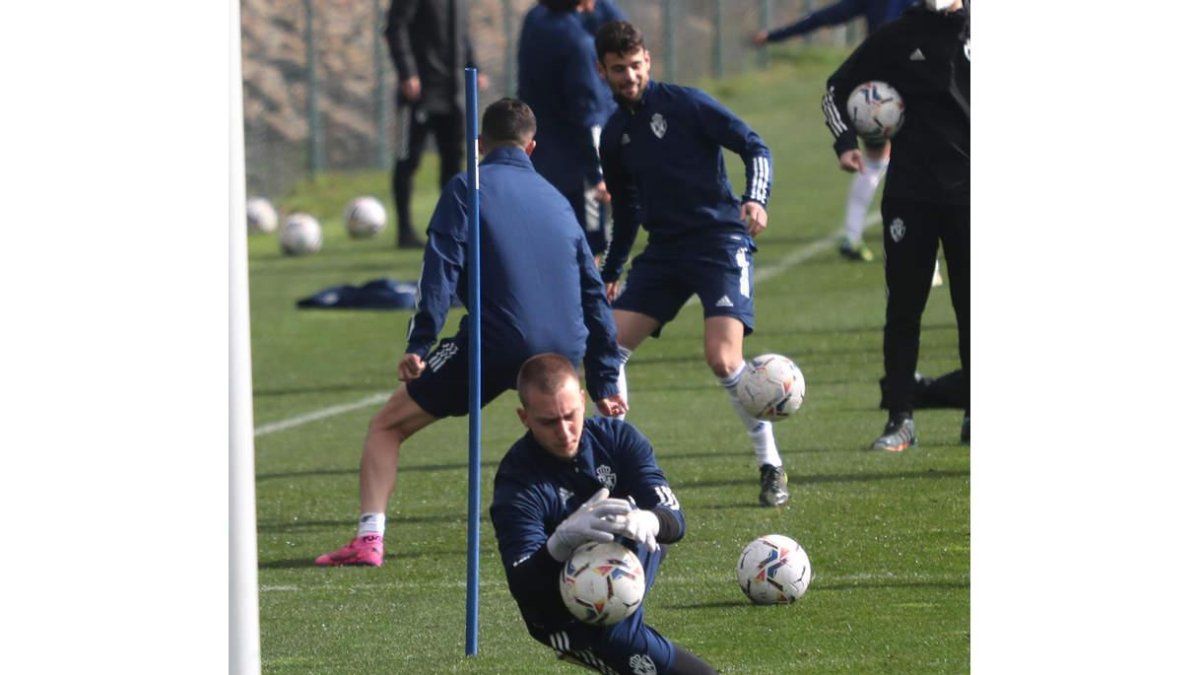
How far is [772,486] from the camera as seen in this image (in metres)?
6.97

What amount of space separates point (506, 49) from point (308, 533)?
426 inches

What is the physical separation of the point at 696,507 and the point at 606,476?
6.57 ft

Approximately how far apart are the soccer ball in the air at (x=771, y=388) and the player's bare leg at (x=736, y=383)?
0.48 feet

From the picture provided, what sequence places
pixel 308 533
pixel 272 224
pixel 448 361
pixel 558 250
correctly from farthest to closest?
pixel 272 224, pixel 308 533, pixel 448 361, pixel 558 250

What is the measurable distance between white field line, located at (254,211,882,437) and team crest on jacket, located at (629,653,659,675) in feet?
14.4

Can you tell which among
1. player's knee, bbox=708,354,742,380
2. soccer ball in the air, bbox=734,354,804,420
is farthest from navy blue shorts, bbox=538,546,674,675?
player's knee, bbox=708,354,742,380

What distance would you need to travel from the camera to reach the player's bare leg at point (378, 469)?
20.8ft

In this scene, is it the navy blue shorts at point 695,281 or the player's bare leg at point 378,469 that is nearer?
the player's bare leg at point 378,469

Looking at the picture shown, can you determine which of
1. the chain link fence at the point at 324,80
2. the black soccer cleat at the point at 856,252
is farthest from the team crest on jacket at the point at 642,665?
the chain link fence at the point at 324,80

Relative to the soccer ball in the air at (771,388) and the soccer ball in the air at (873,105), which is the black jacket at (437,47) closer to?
the soccer ball in the air at (873,105)

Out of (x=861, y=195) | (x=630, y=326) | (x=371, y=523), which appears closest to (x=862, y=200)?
(x=861, y=195)
